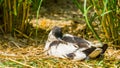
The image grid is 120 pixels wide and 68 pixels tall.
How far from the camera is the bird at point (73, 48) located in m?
2.95

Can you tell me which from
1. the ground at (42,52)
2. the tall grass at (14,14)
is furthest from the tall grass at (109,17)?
the tall grass at (14,14)

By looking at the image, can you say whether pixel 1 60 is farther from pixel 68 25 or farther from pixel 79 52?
pixel 68 25

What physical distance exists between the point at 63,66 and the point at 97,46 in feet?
0.93

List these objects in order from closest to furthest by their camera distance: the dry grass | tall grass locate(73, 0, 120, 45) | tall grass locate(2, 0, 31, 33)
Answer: the dry grass, tall grass locate(73, 0, 120, 45), tall grass locate(2, 0, 31, 33)

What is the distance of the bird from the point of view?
2947mm

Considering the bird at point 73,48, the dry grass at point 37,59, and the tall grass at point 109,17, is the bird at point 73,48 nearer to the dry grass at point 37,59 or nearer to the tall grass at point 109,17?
the dry grass at point 37,59

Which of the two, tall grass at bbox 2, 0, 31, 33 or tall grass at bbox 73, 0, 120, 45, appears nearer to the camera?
tall grass at bbox 73, 0, 120, 45

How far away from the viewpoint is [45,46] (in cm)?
326

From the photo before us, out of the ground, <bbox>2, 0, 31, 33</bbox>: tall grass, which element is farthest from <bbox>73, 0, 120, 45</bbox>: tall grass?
<bbox>2, 0, 31, 33</bbox>: tall grass

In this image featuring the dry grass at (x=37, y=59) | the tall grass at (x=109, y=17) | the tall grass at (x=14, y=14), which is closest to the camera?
the dry grass at (x=37, y=59)

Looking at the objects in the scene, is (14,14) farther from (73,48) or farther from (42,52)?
(73,48)

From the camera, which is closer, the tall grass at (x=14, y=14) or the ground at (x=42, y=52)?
the ground at (x=42, y=52)

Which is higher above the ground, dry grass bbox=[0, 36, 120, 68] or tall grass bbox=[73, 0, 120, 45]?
tall grass bbox=[73, 0, 120, 45]

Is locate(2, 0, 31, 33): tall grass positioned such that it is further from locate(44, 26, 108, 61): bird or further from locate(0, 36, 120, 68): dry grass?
locate(44, 26, 108, 61): bird
